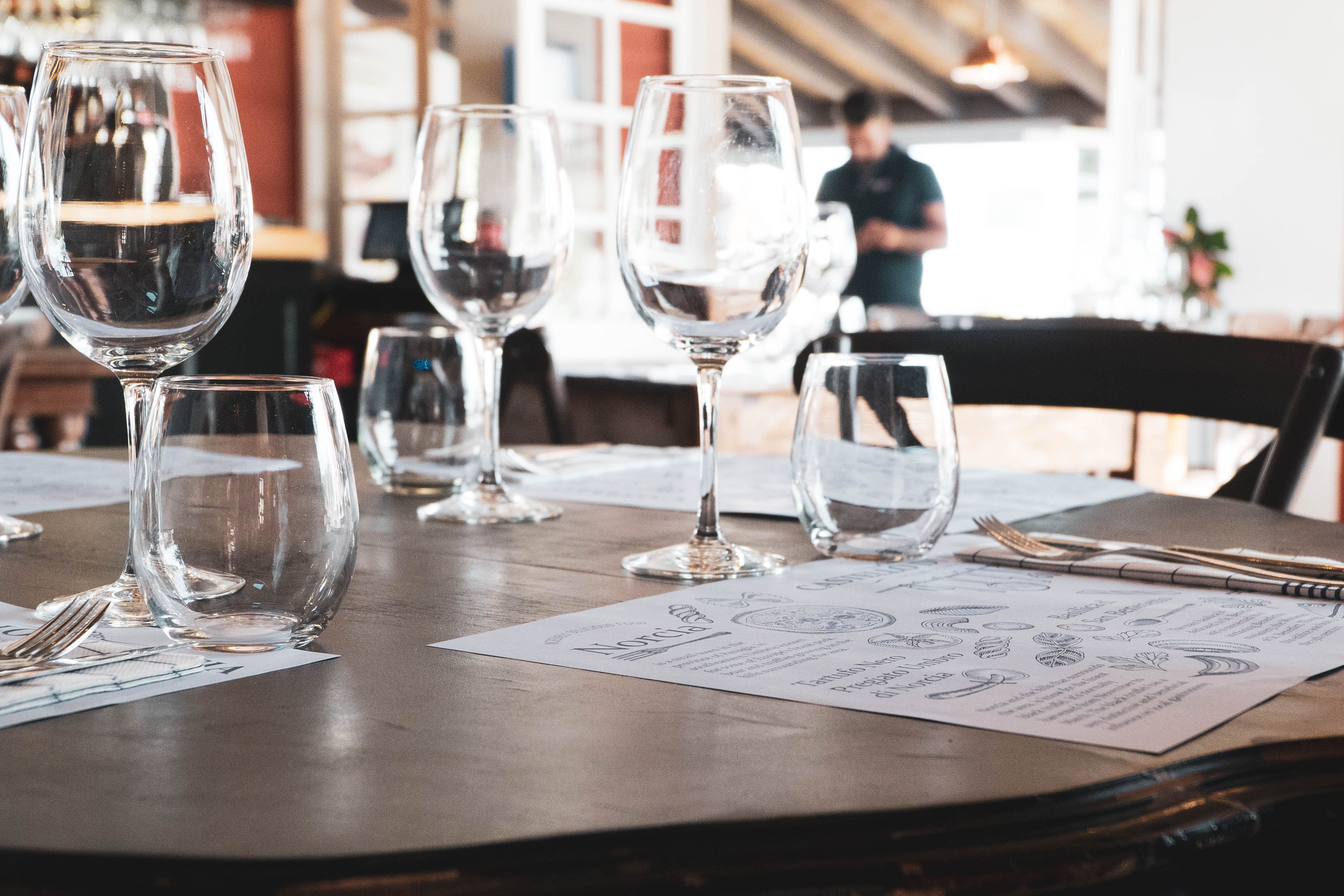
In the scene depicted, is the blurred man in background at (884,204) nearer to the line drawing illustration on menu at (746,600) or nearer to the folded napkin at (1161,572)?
the folded napkin at (1161,572)

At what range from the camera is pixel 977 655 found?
51cm

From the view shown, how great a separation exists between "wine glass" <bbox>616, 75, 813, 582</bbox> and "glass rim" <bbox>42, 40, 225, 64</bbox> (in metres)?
0.21

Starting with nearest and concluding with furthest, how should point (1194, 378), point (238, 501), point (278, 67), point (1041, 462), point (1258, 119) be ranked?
point (238, 501)
point (1194, 378)
point (1041, 462)
point (1258, 119)
point (278, 67)

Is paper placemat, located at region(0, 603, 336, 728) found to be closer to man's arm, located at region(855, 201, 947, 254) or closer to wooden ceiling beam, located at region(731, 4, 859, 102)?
man's arm, located at region(855, 201, 947, 254)

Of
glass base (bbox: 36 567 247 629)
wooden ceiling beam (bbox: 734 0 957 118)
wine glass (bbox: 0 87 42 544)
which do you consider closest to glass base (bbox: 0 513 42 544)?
wine glass (bbox: 0 87 42 544)

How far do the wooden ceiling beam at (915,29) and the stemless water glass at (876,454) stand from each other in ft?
42.0

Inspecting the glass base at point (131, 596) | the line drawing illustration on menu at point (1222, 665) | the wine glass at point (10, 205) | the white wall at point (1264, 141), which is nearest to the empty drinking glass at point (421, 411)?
the wine glass at point (10, 205)

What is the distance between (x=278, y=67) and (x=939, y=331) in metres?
7.46

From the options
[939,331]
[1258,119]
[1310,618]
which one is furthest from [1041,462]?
[1258,119]

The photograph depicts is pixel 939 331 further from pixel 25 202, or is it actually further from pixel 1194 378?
pixel 25 202

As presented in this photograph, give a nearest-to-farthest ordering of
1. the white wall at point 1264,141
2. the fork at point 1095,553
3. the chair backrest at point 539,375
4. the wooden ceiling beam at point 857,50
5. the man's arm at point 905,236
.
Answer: the fork at point 1095,553, the chair backrest at point 539,375, the man's arm at point 905,236, the white wall at point 1264,141, the wooden ceiling beam at point 857,50

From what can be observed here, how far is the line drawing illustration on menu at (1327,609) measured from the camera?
581mm

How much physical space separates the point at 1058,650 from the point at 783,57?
14224 mm

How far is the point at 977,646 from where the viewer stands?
52 centimetres
